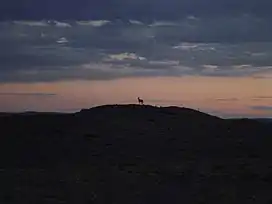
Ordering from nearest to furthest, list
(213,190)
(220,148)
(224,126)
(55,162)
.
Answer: (213,190)
(55,162)
(220,148)
(224,126)

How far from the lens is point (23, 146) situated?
30609mm

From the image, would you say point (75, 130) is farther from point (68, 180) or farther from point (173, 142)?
point (68, 180)

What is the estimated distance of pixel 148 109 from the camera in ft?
136

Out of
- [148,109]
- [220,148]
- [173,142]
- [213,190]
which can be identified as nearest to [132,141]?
[173,142]

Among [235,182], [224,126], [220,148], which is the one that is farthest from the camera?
[224,126]

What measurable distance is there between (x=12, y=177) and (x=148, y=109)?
1956cm

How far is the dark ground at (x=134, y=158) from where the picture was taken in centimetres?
2006

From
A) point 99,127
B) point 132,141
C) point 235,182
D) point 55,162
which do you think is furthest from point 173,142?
point 235,182

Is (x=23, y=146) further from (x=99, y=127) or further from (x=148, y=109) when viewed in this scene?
(x=148, y=109)

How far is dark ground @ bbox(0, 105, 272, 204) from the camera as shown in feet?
65.8

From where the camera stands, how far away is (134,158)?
27641 mm

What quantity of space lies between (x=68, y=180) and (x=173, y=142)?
10879 mm

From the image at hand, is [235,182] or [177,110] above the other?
[177,110]

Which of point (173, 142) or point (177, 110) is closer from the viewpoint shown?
point (173, 142)
